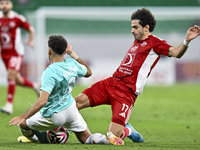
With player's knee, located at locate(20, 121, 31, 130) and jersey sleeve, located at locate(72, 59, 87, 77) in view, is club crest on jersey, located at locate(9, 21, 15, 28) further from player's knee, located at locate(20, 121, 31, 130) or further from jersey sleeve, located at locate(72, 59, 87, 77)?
player's knee, located at locate(20, 121, 31, 130)

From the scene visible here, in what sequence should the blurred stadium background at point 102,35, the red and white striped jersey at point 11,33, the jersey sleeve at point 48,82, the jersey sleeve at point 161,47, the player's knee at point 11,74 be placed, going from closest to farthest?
the jersey sleeve at point 48,82 → the jersey sleeve at point 161,47 → the player's knee at point 11,74 → the red and white striped jersey at point 11,33 → the blurred stadium background at point 102,35

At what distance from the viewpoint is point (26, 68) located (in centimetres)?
1995

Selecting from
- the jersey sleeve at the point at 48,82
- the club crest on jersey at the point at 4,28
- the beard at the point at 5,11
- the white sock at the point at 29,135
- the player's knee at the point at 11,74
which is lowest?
the player's knee at the point at 11,74

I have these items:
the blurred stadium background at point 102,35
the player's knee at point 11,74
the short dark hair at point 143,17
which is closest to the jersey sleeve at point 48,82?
the short dark hair at point 143,17

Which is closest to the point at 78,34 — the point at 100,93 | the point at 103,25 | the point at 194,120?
the point at 103,25

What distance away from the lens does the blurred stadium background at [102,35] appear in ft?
63.4

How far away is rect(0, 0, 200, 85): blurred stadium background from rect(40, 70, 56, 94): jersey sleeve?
13392mm

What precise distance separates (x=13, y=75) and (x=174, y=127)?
13.2 ft

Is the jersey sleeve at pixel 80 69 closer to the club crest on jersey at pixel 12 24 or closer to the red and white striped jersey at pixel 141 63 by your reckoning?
the red and white striped jersey at pixel 141 63

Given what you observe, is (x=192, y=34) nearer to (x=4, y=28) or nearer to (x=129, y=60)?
(x=129, y=60)

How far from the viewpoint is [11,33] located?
9555 millimetres

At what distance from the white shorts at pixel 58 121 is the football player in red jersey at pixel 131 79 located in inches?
23.7

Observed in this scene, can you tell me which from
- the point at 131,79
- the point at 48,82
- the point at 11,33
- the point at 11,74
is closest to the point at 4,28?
the point at 11,33

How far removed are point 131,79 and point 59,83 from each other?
1.32 metres
